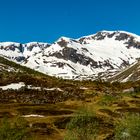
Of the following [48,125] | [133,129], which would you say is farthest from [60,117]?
[133,129]

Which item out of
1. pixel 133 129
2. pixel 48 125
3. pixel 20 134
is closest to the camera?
pixel 20 134

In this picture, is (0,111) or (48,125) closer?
(48,125)

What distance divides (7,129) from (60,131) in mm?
58456

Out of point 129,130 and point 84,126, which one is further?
point 84,126

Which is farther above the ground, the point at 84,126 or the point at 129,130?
the point at 84,126

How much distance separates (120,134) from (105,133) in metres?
42.3

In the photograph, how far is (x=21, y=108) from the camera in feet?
638

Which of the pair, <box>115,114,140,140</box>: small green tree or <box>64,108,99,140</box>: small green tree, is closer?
<box>115,114,140,140</box>: small green tree

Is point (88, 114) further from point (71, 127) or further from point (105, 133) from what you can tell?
point (105, 133)

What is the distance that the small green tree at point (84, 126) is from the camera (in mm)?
108875

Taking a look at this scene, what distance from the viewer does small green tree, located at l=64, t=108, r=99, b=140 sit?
10888 centimetres

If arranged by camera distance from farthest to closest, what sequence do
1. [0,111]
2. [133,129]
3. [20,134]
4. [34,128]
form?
1. [0,111]
2. [34,128]
3. [133,129]
4. [20,134]

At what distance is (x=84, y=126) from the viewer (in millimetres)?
111562

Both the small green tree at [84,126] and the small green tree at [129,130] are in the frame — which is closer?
the small green tree at [129,130]
